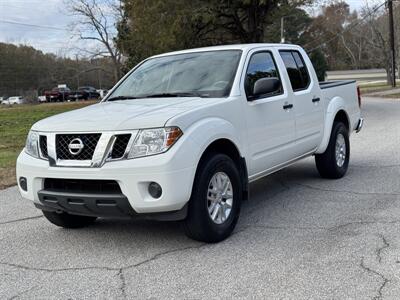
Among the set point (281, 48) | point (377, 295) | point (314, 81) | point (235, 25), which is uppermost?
point (235, 25)

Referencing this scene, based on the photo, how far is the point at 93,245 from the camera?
5.18 m

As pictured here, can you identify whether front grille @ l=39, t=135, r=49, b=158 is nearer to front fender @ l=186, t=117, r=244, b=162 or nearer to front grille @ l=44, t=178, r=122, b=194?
front grille @ l=44, t=178, r=122, b=194

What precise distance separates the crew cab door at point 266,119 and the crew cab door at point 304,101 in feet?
0.72

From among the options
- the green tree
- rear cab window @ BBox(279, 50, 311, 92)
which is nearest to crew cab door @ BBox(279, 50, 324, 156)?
rear cab window @ BBox(279, 50, 311, 92)

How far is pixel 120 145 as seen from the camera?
4570mm

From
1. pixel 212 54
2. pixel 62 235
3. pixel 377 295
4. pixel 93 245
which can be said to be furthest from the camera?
pixel 212 54

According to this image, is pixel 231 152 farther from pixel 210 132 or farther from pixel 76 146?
pixel 76 146

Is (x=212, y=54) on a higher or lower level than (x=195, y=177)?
higher

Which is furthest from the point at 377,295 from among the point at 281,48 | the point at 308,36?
the point at 308,36

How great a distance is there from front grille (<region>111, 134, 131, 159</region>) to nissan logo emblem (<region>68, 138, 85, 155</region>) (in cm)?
31

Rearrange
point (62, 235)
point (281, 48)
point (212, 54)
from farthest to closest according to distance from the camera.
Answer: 1. point (281, 48)
2. point (212, 54)
3. point (62, 235)

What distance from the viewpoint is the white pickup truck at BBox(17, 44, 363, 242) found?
451 centimetres

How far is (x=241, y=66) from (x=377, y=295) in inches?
114

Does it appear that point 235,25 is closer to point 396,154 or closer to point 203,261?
point 396,154
